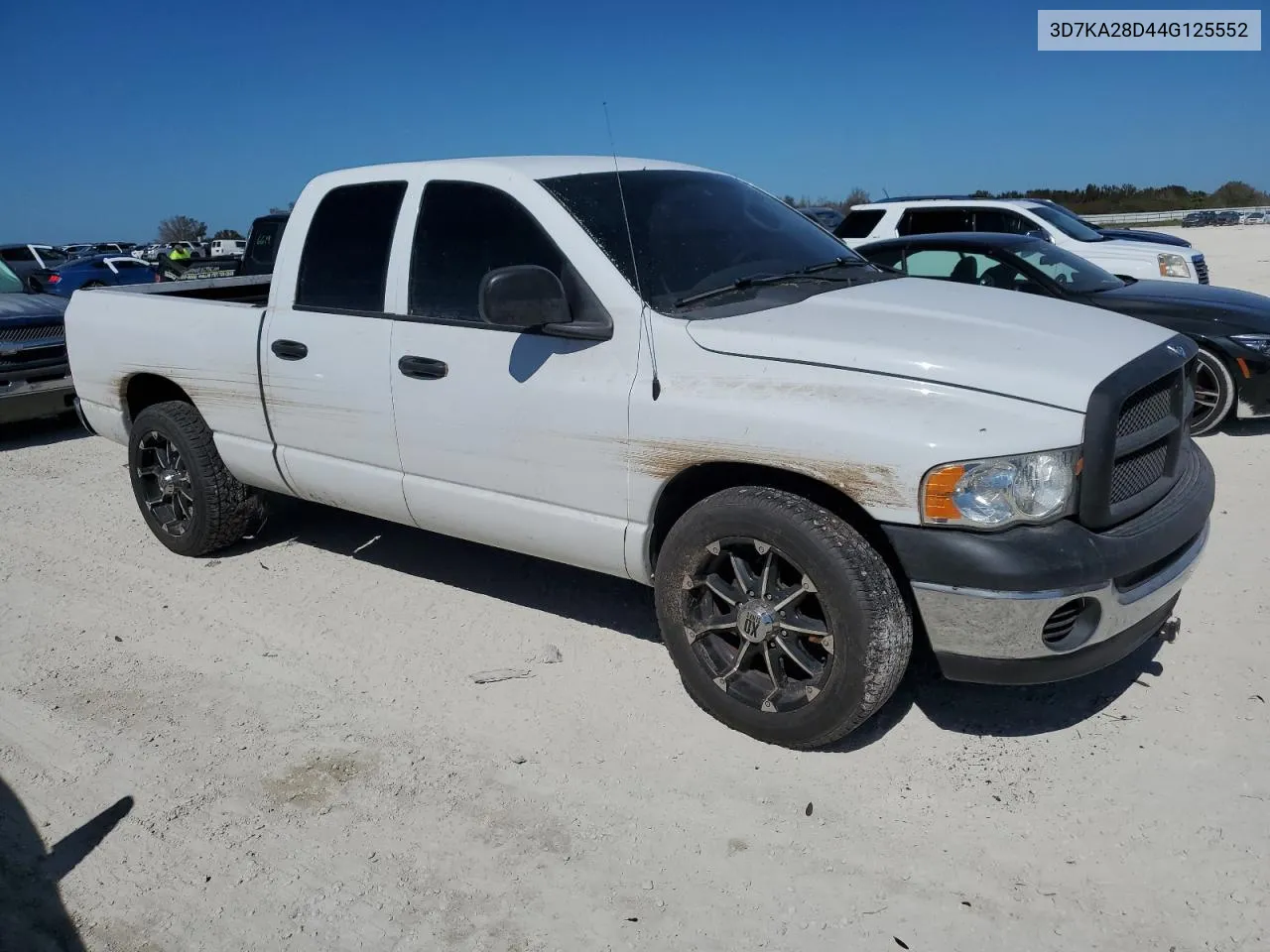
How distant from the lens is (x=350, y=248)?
4406mm

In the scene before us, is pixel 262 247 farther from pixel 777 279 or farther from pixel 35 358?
pixel 777 279

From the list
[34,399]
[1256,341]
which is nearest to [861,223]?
[1256,341]

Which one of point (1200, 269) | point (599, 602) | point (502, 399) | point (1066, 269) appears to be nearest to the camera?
point (502, 399)

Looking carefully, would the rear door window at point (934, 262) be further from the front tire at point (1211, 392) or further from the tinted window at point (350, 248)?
the tinted window at point (350, 248)

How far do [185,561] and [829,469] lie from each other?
3.96 meters

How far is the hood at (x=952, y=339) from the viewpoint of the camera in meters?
2.96

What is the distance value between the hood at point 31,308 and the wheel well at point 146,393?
11.7 ft

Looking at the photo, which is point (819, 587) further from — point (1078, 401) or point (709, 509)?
point (1078, 401)

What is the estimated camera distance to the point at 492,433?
12.7 ft

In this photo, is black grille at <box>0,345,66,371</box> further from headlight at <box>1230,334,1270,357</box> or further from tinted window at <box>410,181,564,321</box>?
headlight at <box>1230,334,1270,357</box>

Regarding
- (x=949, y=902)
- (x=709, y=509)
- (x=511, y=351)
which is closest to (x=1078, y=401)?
(x=709, y=509)

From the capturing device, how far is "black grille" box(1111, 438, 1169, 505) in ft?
10.2

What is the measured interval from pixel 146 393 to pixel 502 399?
2.90m

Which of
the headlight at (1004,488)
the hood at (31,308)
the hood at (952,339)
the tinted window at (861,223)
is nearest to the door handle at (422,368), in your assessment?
the hood at (952,339)
